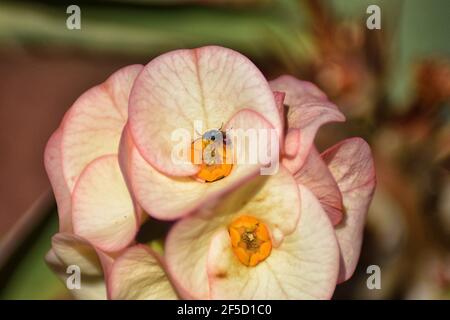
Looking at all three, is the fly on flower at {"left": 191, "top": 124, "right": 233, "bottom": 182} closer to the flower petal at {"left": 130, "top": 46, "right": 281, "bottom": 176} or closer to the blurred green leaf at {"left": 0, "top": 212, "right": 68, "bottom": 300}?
the flower petal at {"left": 130, "top": 46, "right": 281, "bottom": 176}

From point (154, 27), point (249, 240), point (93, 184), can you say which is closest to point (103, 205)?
point (93, 184)

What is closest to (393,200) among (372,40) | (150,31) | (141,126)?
(372,40)

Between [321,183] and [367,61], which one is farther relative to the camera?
[367,61]

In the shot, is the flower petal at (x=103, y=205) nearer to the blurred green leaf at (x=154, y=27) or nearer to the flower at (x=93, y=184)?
the flower at (x=93, y=184)

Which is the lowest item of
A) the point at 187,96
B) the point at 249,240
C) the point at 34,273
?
the point at 34,273

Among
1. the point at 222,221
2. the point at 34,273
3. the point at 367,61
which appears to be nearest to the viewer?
the point at 222,221

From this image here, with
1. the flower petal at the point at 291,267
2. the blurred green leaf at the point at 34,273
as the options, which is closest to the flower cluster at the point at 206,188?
the flower petal at the point at 291,267

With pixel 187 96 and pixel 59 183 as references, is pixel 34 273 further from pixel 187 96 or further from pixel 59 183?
pixel 187 96

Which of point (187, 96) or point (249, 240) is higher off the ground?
point (187, 96)
